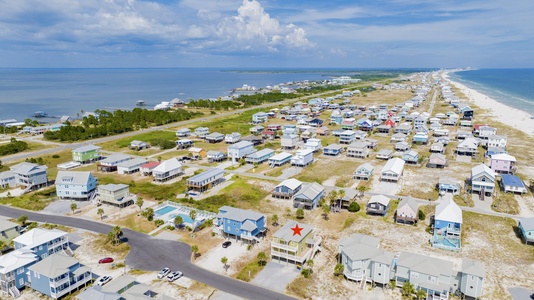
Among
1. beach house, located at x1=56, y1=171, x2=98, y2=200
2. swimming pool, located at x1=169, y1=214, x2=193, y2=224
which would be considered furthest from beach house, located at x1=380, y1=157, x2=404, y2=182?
beach house, located at x1=56, y1=171, x2=98, y2=200

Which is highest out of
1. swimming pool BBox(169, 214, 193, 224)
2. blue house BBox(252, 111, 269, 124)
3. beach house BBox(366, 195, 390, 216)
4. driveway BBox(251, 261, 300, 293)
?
blue house BBox(252, 111, 269, 124)

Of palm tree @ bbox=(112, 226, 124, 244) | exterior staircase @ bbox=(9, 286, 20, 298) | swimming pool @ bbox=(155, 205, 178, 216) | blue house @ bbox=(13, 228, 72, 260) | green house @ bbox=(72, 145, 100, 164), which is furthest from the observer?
green house @ bbox=(72, 145, 100, 164)

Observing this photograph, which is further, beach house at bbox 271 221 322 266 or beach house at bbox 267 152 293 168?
beach house at bbox 267 152 293 168

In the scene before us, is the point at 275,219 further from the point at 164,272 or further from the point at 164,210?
the point at 164,210

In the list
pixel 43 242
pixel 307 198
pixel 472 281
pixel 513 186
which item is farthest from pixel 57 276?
pixel 513 186

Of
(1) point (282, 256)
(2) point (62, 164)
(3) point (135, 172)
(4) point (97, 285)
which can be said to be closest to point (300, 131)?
(3) point (135, 172)

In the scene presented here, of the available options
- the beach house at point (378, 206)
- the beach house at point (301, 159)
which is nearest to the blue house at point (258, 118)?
the beach house at point (301, 159)

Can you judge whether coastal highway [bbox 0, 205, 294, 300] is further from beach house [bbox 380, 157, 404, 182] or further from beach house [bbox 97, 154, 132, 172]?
beach house [bbox 380, 157, 404, 182]
